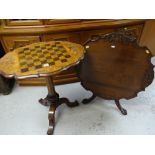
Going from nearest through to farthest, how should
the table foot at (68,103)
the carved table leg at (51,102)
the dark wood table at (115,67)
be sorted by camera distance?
the dark wood table at (115,67) < the carved table leg at (51,102) < the table foot at (68,103)

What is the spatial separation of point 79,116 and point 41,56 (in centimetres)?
80

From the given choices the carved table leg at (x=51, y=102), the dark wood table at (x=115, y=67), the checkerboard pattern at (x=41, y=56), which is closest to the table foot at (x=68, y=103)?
the carved table leg at (x=51, y=102)

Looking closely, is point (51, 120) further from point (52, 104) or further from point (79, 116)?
point (79, 116)

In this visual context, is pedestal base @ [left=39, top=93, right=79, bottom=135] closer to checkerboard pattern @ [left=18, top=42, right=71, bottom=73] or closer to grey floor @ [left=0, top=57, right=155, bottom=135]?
grey floor @ [left=0, top=57, right=155, bottom=135]

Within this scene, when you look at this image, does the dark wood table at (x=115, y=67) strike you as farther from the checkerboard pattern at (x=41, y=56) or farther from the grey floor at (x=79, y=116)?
the checkerboard pattern at (x=41, y=56)

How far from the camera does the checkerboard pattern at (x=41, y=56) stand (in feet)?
4.31

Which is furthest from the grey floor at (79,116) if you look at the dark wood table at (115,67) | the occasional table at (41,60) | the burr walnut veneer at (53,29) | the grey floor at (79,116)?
the burr walnut veneer at (53,29)

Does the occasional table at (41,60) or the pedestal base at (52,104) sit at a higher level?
the occasional table at (41,60)

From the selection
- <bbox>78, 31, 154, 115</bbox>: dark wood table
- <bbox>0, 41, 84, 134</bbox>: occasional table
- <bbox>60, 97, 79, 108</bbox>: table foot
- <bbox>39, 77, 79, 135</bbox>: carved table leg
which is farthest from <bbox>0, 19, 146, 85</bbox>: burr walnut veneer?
<bbox>60, 97, 79, 108</bbox>: table foot

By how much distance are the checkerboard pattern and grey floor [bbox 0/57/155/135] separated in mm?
743

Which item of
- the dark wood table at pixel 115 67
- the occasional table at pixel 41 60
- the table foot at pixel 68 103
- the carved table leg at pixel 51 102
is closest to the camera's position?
the occasional table at pixel 41 60

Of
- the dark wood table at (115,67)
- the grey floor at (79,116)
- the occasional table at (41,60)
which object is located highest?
the occasional table at (41,60)

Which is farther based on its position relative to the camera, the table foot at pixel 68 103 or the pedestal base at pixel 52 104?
the table foot at pixel 68 103

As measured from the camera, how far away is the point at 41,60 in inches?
53.7
